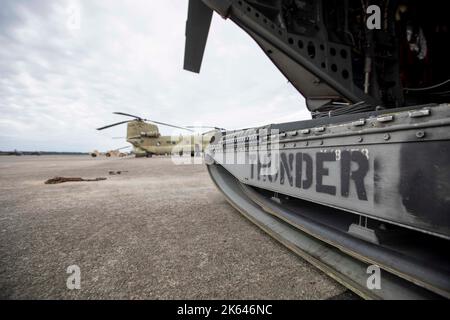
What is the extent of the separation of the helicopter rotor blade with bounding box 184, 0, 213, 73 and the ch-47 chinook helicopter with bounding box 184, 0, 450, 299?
2 centimetres

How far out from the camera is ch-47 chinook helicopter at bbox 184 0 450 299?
0.92 m

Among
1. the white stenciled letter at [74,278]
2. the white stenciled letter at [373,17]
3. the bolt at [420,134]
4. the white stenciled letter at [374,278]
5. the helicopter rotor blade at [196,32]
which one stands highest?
the helicopter rotor blade at [196,32]

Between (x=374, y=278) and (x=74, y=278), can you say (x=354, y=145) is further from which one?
(x=74, y=278)

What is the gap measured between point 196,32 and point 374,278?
3814 millimetres

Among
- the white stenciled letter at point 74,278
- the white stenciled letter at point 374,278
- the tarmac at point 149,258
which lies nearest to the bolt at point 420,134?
the white stenciled letter at point 374,278

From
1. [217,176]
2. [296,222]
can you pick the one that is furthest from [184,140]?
[296,222]

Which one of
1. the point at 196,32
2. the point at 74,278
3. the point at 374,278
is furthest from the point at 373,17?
the point at 74,278

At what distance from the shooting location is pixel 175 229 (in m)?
2.18

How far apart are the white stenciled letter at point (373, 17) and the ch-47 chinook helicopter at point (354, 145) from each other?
0.05 feet

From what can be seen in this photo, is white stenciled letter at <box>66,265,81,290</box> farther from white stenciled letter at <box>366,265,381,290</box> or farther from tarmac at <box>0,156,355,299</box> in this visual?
white stenciled letter at <box>366,265,381,290</box>

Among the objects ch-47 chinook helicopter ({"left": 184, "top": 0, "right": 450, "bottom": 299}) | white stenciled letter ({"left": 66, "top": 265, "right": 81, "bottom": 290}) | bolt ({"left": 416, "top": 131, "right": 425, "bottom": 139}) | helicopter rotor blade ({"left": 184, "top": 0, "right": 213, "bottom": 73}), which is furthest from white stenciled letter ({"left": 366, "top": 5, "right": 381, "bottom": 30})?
white stenciled letter ({"left": 66, "top": 265, "right": 81, "bottom": 290})

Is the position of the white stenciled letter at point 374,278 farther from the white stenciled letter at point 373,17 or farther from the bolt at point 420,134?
the white stenciled letter at point 373,17

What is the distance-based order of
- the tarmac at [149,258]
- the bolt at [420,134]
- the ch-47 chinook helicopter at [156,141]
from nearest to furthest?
the bolt at [420,134] < the tarmac at [149,258] < the ch-47 chinook helicopter at [156,141]

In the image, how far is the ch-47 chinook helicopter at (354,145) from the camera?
92 cm
